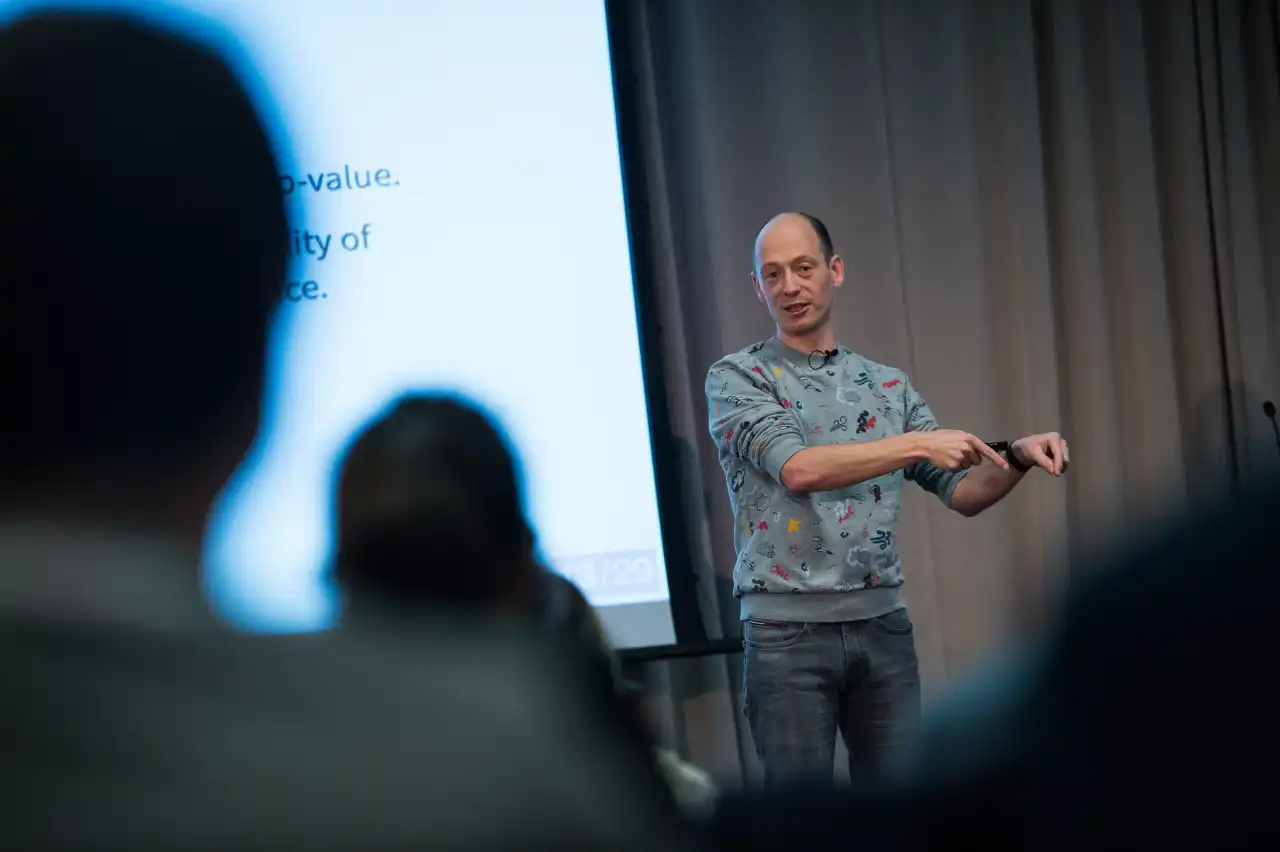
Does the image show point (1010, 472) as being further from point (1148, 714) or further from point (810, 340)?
point (1148, 714)

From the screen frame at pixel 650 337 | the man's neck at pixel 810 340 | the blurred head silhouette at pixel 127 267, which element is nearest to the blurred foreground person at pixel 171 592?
the blurred head silhouette at pixel 127 267

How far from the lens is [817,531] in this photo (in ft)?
6.84

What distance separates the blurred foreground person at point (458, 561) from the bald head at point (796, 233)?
190 cm

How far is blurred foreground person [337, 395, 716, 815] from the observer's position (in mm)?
233

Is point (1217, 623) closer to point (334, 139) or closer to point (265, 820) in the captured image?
point (265, 820)

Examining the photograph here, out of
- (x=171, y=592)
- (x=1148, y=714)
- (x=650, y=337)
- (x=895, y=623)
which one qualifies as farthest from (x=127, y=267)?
(x=650, y=337)

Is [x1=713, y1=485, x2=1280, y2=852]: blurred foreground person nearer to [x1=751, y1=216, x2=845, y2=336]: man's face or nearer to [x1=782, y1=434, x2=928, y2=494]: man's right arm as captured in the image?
[x1=782, y1=434, x2=928, y2=494]: man's right arm

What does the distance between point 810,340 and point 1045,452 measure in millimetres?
524

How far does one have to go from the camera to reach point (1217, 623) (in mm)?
175

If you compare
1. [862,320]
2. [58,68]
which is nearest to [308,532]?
[862,320]

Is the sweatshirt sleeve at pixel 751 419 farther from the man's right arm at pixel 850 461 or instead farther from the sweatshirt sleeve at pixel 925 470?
the sweatshirt sleeve at pixel 925 470

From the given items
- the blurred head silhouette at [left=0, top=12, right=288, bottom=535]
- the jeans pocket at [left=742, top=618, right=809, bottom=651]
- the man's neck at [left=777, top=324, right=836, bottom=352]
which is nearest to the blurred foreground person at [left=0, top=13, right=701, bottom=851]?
the blurred head silhouette at [left=0, top=12, right=288, bottom=535]

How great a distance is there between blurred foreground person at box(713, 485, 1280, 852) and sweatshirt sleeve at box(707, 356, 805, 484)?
6.03 feet

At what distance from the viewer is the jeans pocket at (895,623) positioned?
83.1 inches
